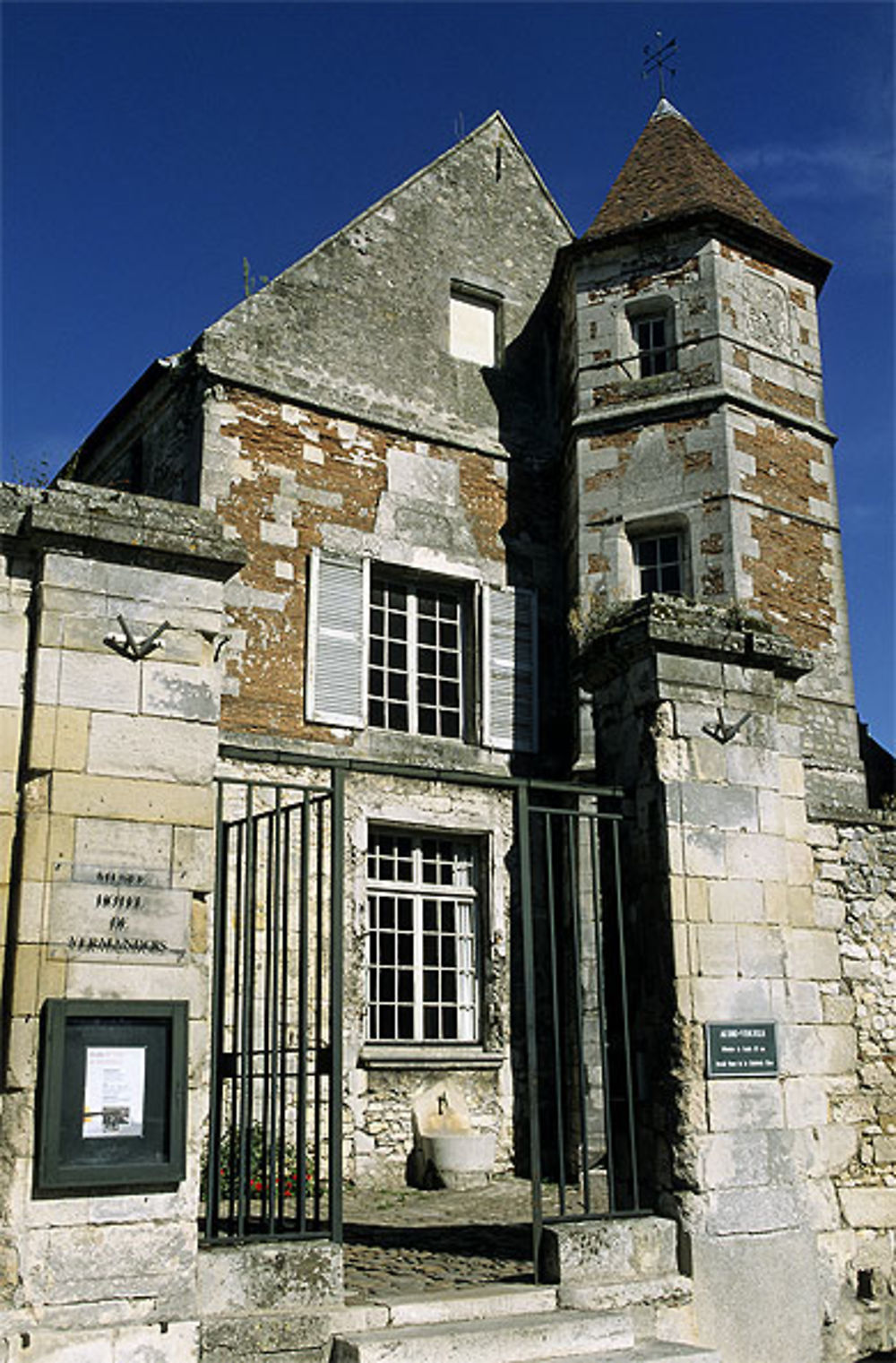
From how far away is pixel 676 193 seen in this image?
521 inches

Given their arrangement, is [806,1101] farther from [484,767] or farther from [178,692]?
[484,767]

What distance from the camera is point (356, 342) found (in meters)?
12.5

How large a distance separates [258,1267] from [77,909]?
1.51m

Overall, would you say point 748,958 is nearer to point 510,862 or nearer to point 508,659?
point 510,862

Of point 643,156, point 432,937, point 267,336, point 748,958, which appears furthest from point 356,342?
point 748,958

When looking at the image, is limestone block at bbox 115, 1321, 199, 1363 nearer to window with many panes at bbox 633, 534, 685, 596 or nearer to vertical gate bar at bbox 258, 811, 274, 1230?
vertical gate bar at bbox 258, 811, 274, 1230

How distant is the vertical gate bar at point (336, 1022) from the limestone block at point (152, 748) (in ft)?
1.99

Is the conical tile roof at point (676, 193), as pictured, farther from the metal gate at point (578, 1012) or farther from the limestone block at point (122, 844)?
the limestone block at point (122, 844)

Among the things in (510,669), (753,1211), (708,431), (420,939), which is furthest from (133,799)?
(708,431)

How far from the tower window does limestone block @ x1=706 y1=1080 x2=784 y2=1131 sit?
27.1ft

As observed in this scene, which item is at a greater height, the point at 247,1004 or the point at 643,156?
the point at 643,156

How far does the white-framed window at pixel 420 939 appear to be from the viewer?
35.4 feet

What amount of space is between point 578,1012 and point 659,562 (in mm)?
7031

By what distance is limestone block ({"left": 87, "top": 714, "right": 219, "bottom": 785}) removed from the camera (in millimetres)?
4965
